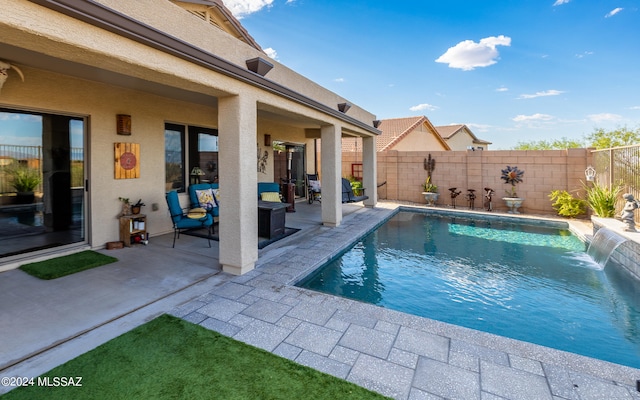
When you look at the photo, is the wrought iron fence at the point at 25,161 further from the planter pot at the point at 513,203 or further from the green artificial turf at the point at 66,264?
the planter pot at the point at 513,203

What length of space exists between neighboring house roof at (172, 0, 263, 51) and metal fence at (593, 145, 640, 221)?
12.1m

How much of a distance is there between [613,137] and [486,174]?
10.4 metres

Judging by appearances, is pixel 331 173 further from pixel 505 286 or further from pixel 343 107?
pixel 505 286

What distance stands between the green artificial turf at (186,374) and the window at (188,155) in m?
5.41

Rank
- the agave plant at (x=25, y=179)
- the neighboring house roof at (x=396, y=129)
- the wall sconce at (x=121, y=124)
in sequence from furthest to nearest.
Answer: the neighboring house roof at (x=396, y=129)
the wall sconce at (x=121, y=124)
the agave plant at (x=25, y=179)

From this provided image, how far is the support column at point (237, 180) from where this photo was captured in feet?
15.0

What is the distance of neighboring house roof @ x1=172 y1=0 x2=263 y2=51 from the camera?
1000cm

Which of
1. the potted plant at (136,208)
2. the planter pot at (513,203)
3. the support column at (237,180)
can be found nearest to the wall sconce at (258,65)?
the support column at (237,180)

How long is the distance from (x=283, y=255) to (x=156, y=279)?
213 cm

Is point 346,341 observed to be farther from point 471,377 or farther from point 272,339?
point 471,377

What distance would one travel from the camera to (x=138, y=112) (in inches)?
262

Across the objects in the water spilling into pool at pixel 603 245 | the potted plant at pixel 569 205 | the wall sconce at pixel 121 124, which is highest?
the wall sconce at pixel 121 124

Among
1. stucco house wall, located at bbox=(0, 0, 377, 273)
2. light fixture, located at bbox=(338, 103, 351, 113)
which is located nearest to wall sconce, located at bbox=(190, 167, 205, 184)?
stucco house wall, located at bbox=(0, 0, 377, 273)

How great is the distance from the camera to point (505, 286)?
4965 mm
